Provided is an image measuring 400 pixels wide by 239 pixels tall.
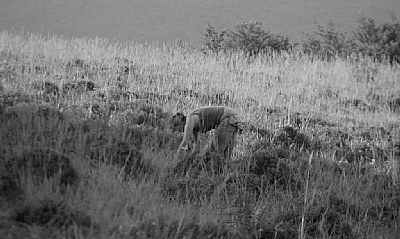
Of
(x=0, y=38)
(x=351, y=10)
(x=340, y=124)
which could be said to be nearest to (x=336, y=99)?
(x=340, y=124)

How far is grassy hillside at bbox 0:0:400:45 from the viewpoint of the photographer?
22.6 meters

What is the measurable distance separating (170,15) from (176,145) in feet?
63.0

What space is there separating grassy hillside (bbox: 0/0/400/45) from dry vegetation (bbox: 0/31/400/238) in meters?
7.91

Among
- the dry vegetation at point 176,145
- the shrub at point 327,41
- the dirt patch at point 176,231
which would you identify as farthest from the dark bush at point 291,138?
the shrub at point 327,41

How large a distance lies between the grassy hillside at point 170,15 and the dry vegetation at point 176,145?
791cm

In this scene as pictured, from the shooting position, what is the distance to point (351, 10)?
2777cm

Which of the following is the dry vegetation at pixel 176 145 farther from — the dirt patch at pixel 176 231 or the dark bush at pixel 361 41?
the dark bush at pixel 361 41

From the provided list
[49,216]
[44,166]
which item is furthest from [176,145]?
[49,216]

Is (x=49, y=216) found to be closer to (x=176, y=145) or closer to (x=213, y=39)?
(x=176, y=145)

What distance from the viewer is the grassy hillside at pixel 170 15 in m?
22.6

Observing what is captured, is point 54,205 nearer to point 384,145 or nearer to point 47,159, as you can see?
point 47,159

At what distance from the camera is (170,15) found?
26016 millimetres

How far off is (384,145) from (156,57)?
6.77m

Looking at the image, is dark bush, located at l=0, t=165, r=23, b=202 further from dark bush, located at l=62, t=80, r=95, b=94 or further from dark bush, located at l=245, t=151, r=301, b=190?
dark bush, located at l=62, t=80, r=95, b=94
